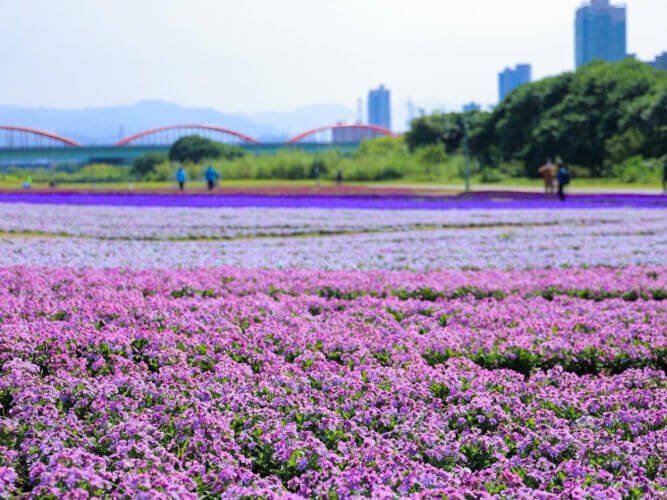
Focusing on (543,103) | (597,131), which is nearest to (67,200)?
(597,131)

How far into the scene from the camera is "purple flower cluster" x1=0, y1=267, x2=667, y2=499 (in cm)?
418

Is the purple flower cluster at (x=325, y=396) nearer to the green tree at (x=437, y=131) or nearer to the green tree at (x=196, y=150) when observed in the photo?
the green tree at (x=437, y=131)

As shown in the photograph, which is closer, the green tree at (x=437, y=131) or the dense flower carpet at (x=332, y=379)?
the dense flower carpet at (x=332, y=379)

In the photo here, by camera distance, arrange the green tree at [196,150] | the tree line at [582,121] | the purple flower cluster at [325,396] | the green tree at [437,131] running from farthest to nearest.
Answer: the green tree at [196,150] < the green tree at [437,131] < the tree line at [582,121] < the purple flower cluster at [325,396]

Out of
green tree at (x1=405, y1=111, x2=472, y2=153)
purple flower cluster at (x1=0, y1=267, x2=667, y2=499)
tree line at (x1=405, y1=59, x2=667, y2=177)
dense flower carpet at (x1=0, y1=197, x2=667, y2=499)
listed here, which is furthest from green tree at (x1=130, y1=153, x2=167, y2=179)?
purple flower cluster at (x1=0, y1=267, x2=667, y2=499)

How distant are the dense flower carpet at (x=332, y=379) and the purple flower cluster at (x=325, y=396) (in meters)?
0.02

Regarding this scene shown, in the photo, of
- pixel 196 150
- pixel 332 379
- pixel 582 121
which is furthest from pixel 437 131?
pixel 332 379

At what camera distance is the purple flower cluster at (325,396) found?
4.18m

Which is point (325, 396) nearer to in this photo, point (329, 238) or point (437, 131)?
point (329, 238)

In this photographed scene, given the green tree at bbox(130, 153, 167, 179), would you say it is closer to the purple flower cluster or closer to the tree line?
the tree line

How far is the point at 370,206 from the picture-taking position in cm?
3219

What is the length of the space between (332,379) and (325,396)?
38 centimetres

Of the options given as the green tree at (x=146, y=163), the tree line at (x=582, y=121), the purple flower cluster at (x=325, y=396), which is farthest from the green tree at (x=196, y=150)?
the purple flower cluster at (x=325, y=396)

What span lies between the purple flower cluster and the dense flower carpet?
0.02 m
